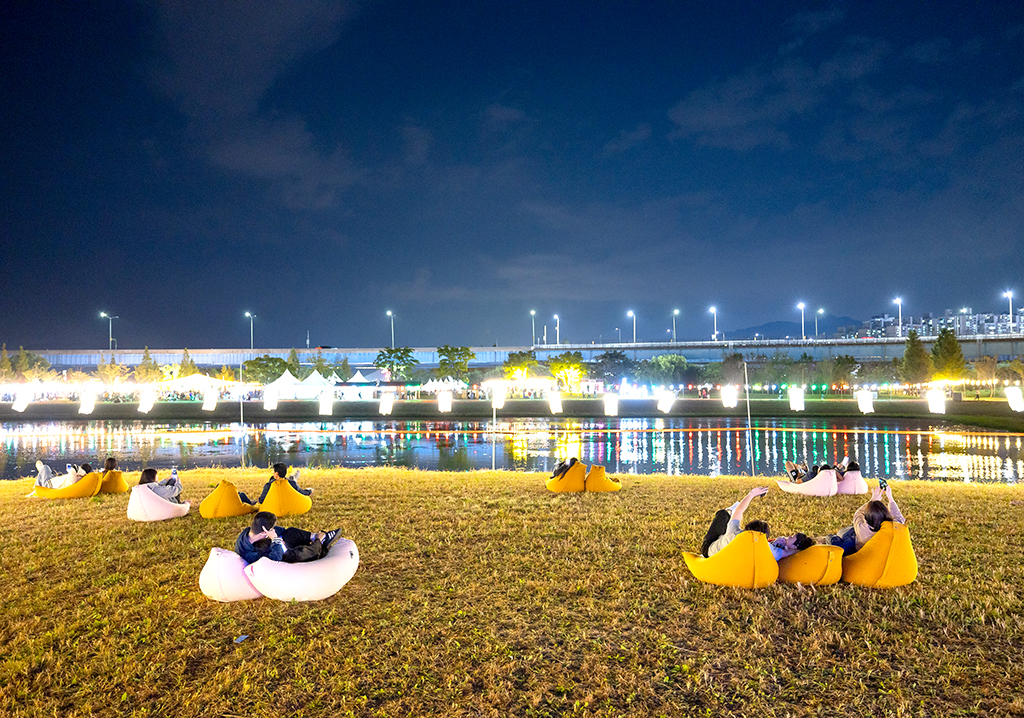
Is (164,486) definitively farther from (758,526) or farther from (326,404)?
(326,404)

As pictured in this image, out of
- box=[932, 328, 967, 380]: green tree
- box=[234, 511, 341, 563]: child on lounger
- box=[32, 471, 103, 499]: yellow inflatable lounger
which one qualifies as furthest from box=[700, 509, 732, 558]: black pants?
box=[932, 328, 967, 380]: green tree

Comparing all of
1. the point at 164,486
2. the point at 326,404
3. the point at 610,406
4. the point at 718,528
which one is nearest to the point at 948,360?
the point at 610,406

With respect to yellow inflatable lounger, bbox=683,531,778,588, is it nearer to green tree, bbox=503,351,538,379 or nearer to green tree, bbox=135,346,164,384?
green tree, bbox=503,351,538,379

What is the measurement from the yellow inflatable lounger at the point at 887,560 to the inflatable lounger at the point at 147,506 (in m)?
9.74

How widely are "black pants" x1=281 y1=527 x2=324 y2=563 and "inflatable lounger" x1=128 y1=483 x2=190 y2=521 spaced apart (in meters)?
4.44

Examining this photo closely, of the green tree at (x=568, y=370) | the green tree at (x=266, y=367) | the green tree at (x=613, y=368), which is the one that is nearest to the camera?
the green tree at (x=568, y=370)

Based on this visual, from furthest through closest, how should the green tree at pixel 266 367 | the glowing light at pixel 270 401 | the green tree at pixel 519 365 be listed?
the green tree at pixel 266 367
the green tree at pixel 519 365
the glowing light at pixel 270 401

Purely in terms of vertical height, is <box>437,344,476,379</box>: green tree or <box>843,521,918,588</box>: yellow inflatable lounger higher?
<box>437,344,476,379</box>: green tree

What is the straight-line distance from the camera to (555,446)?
2816 centimetres

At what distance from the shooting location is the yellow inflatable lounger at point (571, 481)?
11758 millimetres

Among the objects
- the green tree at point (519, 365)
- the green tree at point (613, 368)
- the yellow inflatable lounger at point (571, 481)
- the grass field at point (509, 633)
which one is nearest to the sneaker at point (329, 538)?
the grass field at point (509, 633)

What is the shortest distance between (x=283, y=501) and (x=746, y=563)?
7.30m

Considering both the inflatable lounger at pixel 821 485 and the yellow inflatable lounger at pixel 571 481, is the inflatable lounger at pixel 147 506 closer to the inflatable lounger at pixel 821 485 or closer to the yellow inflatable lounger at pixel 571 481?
the yellow inflatable lounger at pixel 571 481

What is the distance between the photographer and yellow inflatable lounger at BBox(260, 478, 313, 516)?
981 cm
